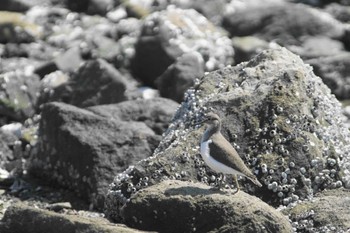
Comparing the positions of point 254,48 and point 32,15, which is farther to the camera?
point 32,15

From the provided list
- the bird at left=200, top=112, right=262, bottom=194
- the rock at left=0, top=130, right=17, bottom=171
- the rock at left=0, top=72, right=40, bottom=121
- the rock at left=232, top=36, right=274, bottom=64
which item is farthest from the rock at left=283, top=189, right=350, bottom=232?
the rock at left=232, top=36, right=274, bottom=64

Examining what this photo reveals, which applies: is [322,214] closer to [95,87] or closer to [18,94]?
[95,87]

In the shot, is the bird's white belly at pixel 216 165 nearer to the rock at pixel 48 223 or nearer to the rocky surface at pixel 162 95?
the rocky surface at pixel 162 95

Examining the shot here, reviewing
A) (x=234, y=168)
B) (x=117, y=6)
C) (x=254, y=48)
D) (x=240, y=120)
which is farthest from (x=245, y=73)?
(x=117, y=6)

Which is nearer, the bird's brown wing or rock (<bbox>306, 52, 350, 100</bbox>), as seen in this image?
the bird's brown wing

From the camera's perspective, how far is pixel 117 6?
3409cm

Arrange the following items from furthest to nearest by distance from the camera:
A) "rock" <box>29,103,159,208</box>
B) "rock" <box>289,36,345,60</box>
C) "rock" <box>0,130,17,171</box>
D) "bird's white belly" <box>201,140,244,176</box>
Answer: "rock" <box>289,36,345,60</box> < "rock" <box>0,130,17,171</box> < "rock" <box>29,103,159,208</box> < "bird's white belly" <box>201,140,244,176</box>

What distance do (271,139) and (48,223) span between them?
4.41 m

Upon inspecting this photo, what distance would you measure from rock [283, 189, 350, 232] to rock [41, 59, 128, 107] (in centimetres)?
1172

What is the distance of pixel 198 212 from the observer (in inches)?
466

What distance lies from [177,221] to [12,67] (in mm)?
17896

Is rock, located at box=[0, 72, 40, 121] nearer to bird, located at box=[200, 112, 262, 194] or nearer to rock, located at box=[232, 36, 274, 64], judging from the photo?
rock, located at box=[232, 36, 274, 64]

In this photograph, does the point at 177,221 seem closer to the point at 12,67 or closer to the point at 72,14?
the point at 12,67

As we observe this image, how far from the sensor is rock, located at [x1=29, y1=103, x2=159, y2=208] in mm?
18391
